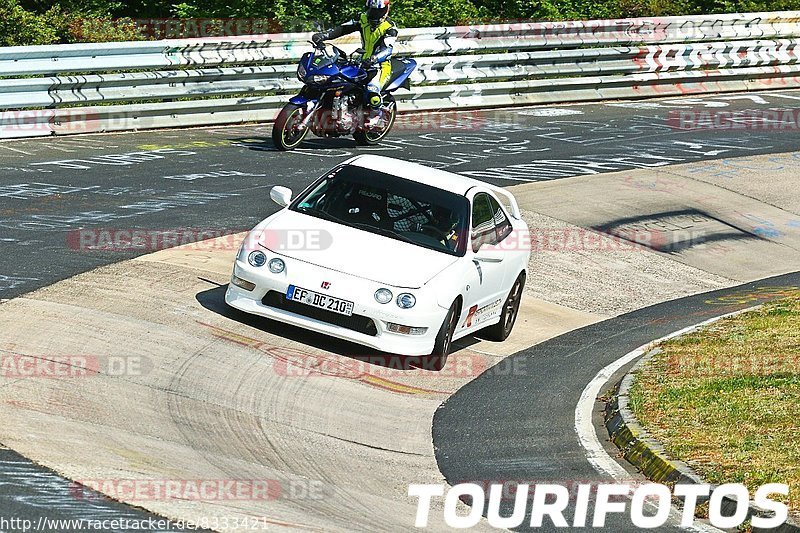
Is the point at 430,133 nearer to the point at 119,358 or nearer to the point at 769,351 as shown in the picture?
the point at 769,351

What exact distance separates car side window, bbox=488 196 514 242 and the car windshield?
0.67m

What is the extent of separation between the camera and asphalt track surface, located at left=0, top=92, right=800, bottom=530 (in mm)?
9438

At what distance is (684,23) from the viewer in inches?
A: 1125

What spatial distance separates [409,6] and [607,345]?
60.0ft

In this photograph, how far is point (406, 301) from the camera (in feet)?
35.7

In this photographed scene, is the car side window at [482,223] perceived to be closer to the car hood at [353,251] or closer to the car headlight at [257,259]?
the car hood at [353,251]

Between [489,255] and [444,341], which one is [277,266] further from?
[489,255]

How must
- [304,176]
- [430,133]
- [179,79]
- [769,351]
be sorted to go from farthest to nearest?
1. [430,133]
2. [179,79]
3. [304,176]
4. [769,351]

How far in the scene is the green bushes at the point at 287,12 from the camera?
2408cm

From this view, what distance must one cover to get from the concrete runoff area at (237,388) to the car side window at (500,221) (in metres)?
1.11

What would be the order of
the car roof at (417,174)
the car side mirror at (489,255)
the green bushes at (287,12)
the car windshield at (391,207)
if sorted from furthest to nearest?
the green bushes at (287,12) < the car roof at (417,174) < the car side mirror at (489,255) < the car windshield at (391,207)

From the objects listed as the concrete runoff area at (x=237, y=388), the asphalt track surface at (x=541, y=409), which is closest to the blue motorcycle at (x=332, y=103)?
the concrete runoff area at (x=237, y=388)

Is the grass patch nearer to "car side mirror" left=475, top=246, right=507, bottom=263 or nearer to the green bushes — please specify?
"car side mirror" left=475, top=246, right=507, bottom=263

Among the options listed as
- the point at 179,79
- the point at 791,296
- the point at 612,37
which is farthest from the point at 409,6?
the point at 791,296
